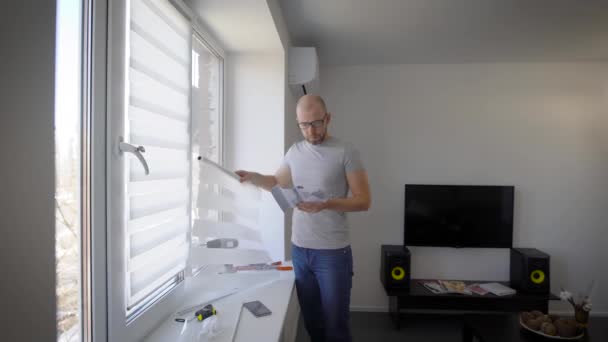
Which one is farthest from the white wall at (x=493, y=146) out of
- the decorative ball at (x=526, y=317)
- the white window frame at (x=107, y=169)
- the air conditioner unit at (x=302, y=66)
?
the white window frame at (x=107, y=169)

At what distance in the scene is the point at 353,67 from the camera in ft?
11.9

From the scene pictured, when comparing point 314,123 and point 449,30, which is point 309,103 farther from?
point 449,30

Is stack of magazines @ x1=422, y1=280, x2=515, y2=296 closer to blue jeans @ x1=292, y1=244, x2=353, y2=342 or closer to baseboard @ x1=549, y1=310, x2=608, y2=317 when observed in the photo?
baseboard @ x1=549, y1=310, x2=608, y2=317

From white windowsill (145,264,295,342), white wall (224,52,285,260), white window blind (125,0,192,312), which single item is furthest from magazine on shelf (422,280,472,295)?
→ white window blind (125,0,192,312)

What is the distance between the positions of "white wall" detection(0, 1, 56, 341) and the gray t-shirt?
1.18 meters

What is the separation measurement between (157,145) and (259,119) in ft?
3.70

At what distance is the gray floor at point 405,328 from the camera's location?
3.05 metres

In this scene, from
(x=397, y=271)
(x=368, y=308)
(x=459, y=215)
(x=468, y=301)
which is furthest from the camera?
(x=368, y=308)

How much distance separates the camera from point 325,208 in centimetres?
156

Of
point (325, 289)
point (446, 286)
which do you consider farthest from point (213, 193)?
point (446, 286)

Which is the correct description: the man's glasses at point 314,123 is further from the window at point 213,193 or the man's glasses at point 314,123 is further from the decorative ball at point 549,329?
the decorative ball at point 549,329

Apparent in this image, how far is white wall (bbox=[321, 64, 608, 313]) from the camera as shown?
3527 mm

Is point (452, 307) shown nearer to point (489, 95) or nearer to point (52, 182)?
point (489, 95)

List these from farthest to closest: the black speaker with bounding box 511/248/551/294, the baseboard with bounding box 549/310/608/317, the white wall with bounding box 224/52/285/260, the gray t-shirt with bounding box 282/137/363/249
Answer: the baseboard with bounding box 549/310/608/317
the black speaker with bounding box 511/248/551/294
the white wall with bounding box 224/52/285/260
the gray t-shirt with bounding box 282/137/363/249
